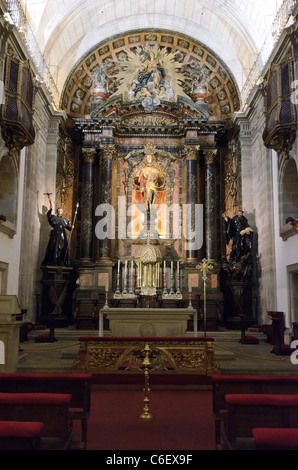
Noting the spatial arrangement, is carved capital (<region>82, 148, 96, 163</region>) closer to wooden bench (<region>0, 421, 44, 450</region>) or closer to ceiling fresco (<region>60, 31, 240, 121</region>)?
ceiling fresco (<region>60, 31, 240, 121</region>)

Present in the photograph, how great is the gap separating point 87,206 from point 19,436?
560 inches

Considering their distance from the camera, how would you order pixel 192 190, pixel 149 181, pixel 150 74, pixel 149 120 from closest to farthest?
pixel 192 190
pixel 149 181
pixel 149 120
pixel 150 74

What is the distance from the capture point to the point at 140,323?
10.8 meters

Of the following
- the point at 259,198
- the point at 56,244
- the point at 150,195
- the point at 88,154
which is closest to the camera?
the point at 56,244

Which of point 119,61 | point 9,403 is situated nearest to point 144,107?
point 119,61

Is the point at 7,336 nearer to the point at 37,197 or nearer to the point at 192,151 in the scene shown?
the point at 37,197

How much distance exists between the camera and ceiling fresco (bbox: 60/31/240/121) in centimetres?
1848

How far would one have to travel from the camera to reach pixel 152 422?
5805 millimetres

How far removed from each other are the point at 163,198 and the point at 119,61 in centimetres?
649

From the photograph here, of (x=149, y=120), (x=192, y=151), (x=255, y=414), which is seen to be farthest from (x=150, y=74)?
→ (x=255, y=414)

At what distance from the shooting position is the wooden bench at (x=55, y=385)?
5297mm

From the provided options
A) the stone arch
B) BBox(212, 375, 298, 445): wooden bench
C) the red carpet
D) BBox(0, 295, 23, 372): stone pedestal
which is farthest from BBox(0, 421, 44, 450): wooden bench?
the stone arch

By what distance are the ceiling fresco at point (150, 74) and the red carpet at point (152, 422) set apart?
45.3 feet

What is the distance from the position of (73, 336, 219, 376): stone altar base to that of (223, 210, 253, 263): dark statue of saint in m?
7.48
